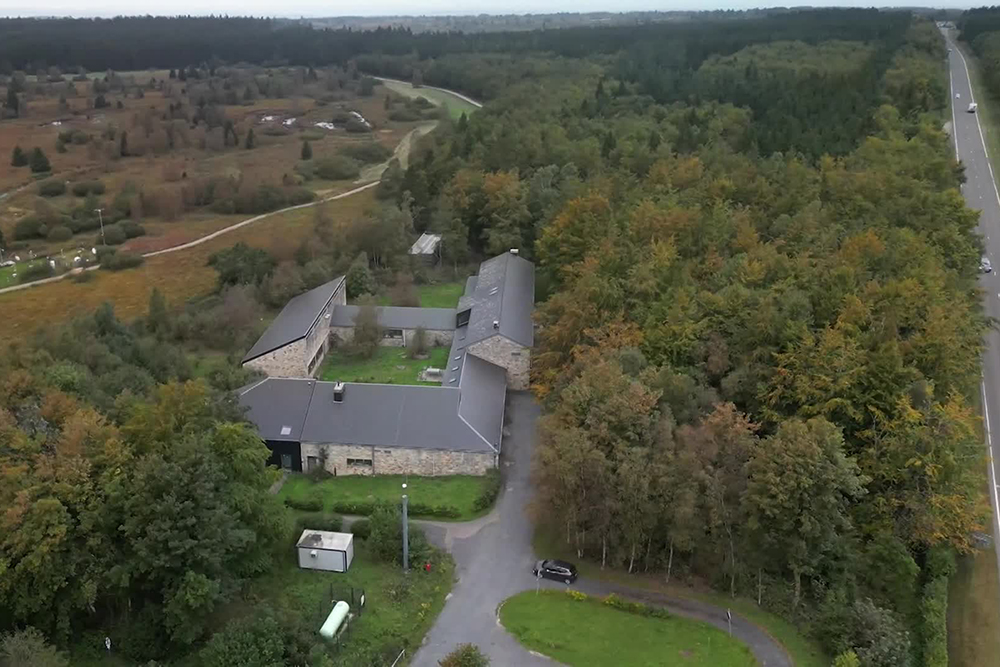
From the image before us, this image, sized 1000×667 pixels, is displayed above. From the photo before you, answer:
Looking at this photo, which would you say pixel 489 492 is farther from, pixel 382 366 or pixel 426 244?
pixel 426 244

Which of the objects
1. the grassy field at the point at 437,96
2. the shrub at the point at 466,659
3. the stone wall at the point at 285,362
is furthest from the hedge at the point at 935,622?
the grassy field at the point at 437,96

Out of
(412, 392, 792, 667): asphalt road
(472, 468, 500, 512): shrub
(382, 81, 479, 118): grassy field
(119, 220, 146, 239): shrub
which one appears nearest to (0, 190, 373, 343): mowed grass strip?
(119, 220, 146, 239): shrub

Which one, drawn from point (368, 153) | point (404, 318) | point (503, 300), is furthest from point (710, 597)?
point (368, 153)

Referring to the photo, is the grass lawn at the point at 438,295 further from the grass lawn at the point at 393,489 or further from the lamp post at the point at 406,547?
the lamp post at the point at 406,547

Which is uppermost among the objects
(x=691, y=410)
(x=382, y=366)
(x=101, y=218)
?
(x=691, y=410)

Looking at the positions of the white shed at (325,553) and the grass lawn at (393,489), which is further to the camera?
the grass lawn at (393,489)

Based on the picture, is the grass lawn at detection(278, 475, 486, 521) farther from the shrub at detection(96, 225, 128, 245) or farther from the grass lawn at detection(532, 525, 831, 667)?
the shrub at detection(96, 225, 128, 245)
